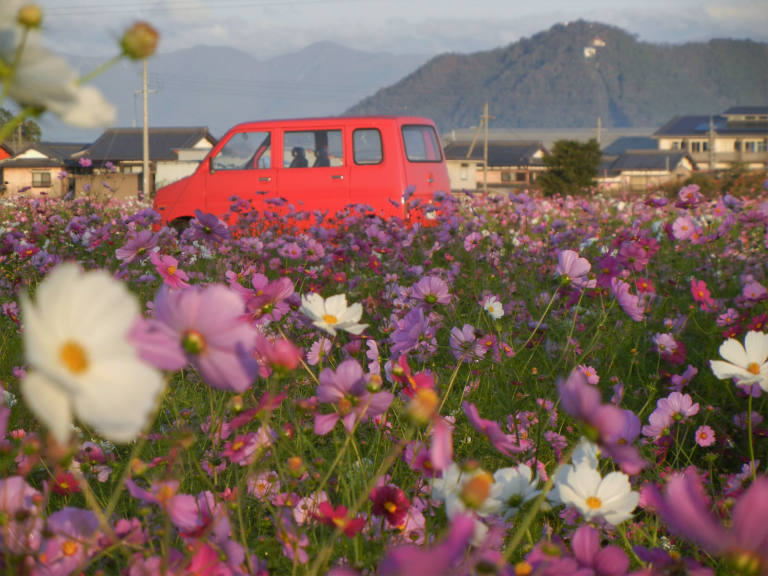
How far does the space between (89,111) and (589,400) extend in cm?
42

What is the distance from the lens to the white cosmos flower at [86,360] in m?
0.40

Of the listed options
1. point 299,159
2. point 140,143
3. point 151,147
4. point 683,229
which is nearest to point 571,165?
point 299,159

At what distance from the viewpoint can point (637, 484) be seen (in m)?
1.43

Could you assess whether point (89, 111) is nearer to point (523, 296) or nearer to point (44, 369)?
point (44, 369)

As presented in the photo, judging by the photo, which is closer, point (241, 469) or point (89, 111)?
point (89, 111)

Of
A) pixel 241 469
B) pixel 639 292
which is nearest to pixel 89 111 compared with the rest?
pixel 241 469

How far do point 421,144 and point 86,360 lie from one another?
726 cm

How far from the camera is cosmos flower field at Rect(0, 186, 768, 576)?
17.5 inches

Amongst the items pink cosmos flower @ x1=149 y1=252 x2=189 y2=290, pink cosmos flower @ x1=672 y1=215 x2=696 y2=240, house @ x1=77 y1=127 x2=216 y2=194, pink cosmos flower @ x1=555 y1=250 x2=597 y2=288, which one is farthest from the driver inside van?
house @ x1=77 y1=127 x2=216 y2=194

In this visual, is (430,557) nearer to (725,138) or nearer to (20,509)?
(20,509)

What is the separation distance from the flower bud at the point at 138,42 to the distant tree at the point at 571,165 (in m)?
19.3

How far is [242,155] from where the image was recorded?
284 inches

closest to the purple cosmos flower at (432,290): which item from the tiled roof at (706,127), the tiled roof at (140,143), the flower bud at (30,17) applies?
the flower bud at (30,17)

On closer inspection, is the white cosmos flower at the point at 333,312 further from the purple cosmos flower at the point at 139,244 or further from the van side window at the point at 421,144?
the van side window at the point at 421,144
